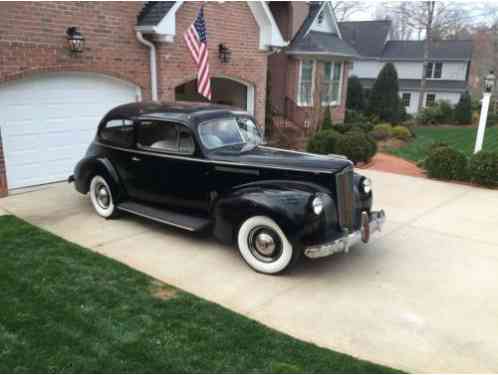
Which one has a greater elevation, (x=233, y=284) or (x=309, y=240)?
(x=309, y=240)

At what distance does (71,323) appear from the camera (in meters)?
3.77

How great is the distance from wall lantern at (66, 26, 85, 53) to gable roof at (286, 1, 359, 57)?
10778mm

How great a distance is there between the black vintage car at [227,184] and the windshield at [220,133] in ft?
0.05

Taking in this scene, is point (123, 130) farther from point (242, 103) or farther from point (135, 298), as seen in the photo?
point (242, 103)

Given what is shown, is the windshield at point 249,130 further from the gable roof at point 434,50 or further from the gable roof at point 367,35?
the gable roof at point 434,50

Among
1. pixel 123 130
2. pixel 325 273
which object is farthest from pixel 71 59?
pixel 325 273

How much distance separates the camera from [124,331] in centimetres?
369

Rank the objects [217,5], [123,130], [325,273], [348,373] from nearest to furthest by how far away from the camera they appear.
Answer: [348,373]
[325,273]
[123,130]
[217,5]

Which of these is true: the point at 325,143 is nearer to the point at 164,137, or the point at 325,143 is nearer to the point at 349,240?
the point at 164,137

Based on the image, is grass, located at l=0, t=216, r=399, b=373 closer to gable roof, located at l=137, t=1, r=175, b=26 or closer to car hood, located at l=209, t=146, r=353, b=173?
car hood, located at l=209, t=146, r=353, b=173

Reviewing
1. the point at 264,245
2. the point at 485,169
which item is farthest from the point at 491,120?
the point at 264,245

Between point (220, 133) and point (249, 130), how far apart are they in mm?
625

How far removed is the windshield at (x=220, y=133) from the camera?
564cm

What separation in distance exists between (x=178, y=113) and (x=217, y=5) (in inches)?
234
